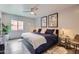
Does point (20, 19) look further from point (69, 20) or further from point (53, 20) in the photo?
point (69, 20)

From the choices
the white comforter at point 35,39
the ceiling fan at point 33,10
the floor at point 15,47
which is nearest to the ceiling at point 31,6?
the ceiling fan at point 33,10

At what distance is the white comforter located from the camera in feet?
6.05

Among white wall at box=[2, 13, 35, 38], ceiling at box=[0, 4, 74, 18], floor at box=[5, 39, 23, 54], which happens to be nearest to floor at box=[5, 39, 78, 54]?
floor at box=[5, 39, 23, 54]

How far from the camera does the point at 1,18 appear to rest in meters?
1.81

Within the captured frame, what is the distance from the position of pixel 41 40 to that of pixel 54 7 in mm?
643

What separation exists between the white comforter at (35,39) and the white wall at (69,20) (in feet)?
0.70

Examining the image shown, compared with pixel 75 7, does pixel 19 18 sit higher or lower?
lower

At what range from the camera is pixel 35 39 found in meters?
1.85

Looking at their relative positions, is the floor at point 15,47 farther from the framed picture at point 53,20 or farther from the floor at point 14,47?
the framed picture at point 53,20

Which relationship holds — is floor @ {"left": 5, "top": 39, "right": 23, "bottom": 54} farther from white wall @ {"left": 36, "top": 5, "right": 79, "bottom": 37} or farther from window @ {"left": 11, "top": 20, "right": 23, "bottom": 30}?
white wall @ {"left": 36, "top": 5, "right": 79, "bottom": 37}

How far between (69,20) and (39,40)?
26.1 inches
